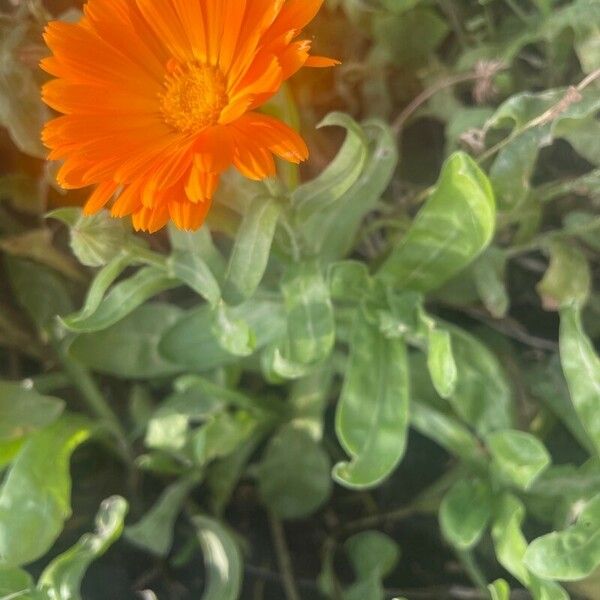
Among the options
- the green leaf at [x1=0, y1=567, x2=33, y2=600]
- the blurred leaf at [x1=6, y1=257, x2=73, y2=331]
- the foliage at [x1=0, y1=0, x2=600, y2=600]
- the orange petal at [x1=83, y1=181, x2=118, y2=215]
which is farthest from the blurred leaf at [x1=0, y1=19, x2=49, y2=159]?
the green leaf at [x1=0, y1=567, x2=33, y2=600]

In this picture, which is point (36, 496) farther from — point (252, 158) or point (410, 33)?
point (410, 33)

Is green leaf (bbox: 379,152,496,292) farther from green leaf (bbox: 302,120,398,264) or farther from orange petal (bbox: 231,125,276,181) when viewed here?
orange petal (bbox: 231,125,276,181)

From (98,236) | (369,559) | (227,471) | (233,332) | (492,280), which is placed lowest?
(369,559)

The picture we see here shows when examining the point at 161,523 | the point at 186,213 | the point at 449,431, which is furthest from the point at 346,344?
the point at 186,213

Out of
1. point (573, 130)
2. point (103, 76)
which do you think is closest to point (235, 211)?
point (103, 76)

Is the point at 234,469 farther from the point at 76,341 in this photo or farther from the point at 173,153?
the point at 173,153

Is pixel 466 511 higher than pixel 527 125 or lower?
lower
